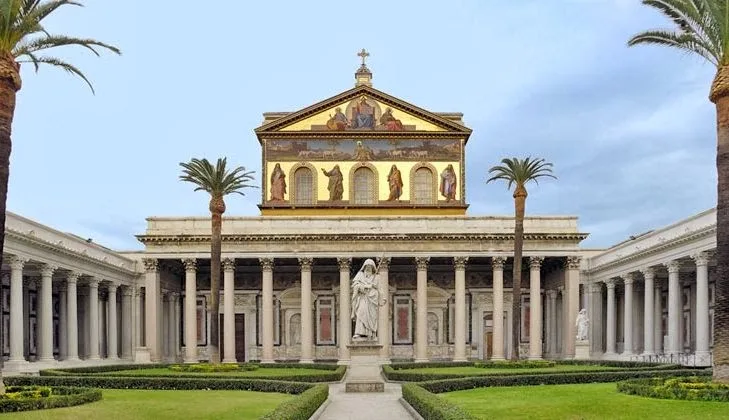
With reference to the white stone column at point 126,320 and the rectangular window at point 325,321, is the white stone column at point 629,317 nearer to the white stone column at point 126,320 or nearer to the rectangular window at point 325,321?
the rectangular window at point 325,321

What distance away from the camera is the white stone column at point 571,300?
51.0 metres

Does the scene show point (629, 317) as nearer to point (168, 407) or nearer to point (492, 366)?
point (492, 366)

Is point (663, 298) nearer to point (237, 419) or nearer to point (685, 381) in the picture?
point (685, 381)

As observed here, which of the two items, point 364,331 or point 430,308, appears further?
point 430,308

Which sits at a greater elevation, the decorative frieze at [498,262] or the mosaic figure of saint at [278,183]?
the mosaic figure of saint at [278,183]

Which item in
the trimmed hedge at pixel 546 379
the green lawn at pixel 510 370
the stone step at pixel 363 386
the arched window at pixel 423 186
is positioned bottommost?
the green lawn at pixel 510 370

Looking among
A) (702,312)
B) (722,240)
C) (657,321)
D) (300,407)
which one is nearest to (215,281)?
(702,312)

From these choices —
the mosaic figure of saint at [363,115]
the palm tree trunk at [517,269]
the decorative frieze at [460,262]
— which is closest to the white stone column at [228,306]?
the mosaic figure of saint at [363,115]

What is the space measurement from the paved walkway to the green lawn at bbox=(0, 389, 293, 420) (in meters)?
1.68

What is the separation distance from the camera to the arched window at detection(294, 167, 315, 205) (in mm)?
55719

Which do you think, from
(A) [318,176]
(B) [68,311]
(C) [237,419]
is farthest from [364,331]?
(A) [318,176]

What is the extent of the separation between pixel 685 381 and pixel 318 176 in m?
35.6

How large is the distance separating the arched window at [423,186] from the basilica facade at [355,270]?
0.08 meters

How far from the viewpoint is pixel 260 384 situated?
2877cm
